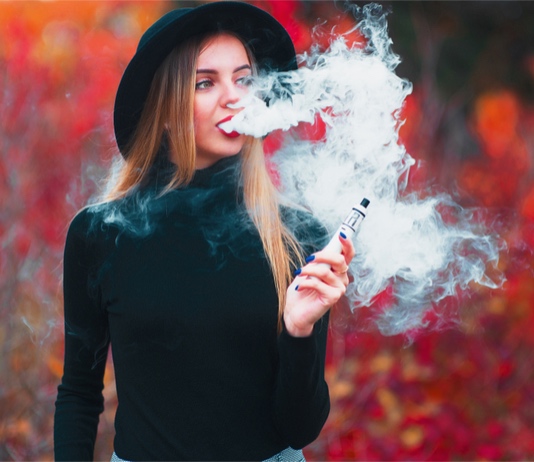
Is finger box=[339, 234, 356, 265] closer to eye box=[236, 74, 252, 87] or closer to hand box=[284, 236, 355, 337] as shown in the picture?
hand box=[284, 236, 355, 337]

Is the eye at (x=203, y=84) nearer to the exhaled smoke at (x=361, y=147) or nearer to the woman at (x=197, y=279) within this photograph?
the woman at (x=197, y=279)

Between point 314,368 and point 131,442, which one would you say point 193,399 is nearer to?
point 131,442

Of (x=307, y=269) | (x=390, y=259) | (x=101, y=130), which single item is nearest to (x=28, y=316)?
(x=101, y=130)

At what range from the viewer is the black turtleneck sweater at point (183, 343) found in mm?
2104

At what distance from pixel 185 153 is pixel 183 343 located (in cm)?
64

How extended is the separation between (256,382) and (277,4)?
302 cm

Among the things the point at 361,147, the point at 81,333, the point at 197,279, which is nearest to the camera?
the point at 197,279

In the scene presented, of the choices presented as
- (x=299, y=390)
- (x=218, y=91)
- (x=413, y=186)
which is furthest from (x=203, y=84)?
(x=413, y=186)

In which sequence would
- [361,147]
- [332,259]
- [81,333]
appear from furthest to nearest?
[361,147], [81,333], [332,259]

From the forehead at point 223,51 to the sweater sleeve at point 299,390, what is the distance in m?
0.90

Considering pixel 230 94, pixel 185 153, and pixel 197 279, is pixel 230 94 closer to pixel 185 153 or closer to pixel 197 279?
pixel 185 153

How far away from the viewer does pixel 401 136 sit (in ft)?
16.7

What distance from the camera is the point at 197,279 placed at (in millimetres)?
2209

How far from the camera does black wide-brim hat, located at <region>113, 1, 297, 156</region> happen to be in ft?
7.71
